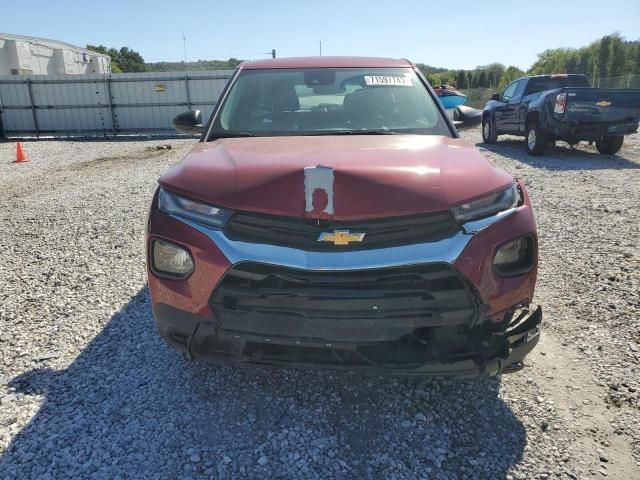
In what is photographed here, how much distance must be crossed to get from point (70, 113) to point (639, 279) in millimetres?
19182

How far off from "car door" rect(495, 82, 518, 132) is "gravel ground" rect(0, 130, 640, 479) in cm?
893

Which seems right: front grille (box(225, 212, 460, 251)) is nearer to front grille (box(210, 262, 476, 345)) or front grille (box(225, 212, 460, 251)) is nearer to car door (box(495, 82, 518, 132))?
front grille (box(210, 262, 476, 345))

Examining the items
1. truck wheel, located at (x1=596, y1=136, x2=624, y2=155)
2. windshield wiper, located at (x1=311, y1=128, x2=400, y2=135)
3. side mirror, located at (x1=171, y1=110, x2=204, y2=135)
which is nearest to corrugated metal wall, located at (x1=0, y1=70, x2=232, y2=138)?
truck wheel, located at (x1=596, y1=136, x2=624, y2=155)

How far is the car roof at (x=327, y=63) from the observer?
3.77m

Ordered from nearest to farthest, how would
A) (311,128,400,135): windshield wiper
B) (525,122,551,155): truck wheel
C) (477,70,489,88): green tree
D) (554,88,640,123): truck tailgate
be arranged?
(311,128,400,135): windshield wiper → (554,88,640,123): truck tailgate → (525,122,551,155): truck wheel → (477,70,489,88): green tree

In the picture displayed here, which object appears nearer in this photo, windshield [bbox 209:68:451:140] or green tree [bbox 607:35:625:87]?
windshield [bbox 209:68:451:140]

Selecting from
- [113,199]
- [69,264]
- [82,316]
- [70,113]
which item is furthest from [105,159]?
[82,316]

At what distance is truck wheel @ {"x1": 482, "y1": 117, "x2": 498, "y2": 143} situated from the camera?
1307cm

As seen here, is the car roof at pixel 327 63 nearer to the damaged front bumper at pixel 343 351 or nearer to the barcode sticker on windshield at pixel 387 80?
the barcode sticker on windshield at pixel 387 80

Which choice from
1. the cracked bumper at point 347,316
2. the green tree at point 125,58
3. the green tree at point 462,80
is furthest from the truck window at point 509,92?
the green tree at point 125,58

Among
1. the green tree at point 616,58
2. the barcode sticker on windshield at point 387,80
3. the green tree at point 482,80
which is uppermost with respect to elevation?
the green tree at point 616,58

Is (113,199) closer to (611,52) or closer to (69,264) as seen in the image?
(69,264)

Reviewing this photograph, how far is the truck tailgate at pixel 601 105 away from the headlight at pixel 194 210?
9455 millimetres

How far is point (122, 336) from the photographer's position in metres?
3.17
